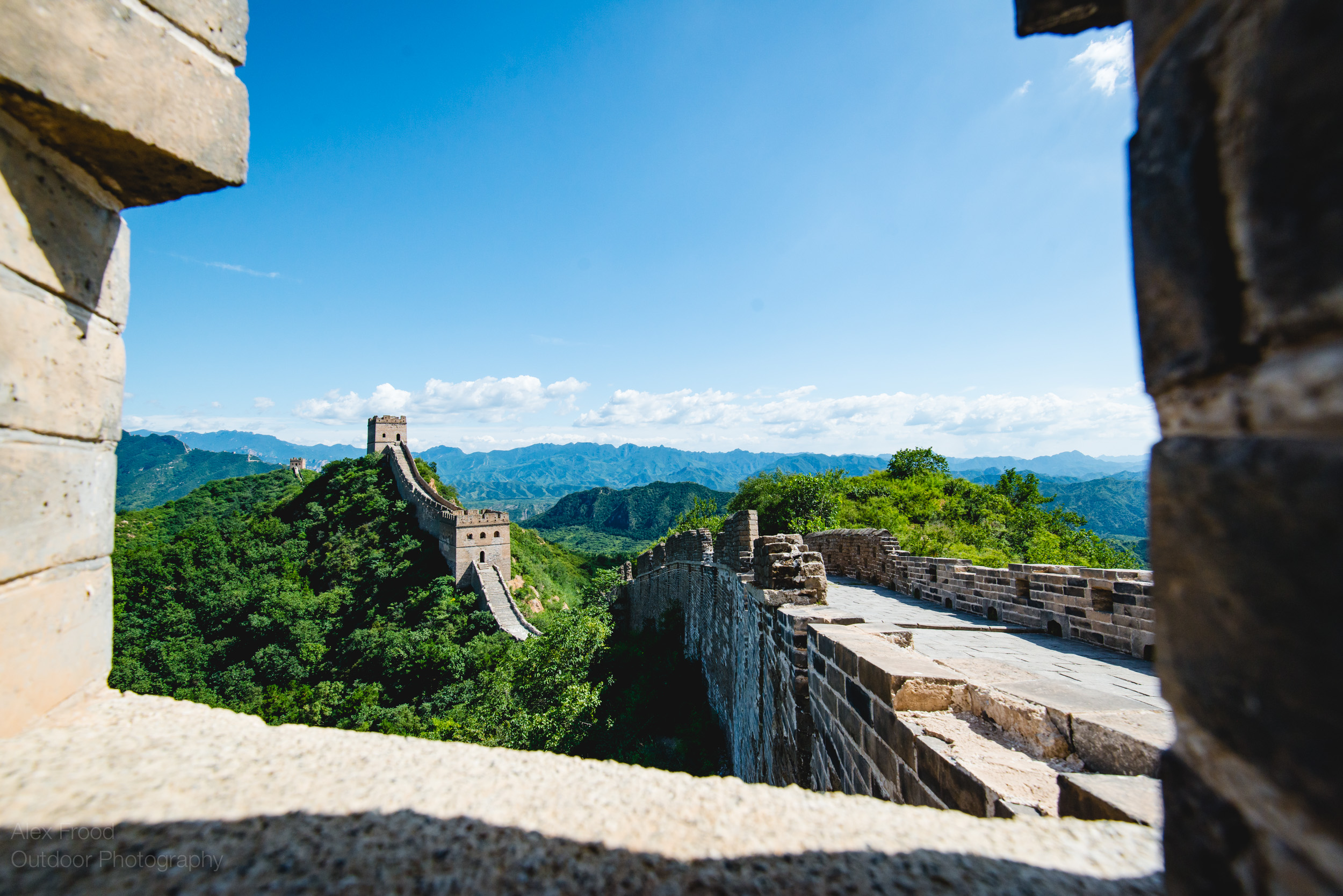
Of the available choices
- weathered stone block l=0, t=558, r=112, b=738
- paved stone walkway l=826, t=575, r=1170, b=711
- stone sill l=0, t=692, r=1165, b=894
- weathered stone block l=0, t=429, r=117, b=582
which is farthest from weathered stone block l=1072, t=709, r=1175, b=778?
weathered stone block l=0, t=429, r=117, b=582

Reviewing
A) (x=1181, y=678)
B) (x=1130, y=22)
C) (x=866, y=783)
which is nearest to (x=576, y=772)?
(x=1181, y=678)

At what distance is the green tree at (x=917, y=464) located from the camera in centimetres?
3906

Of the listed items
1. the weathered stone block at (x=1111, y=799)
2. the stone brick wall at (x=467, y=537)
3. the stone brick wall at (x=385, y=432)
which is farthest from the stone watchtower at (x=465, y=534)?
the weathered stone block at (x=1111, y=799)

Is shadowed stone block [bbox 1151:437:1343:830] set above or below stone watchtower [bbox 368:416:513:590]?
above

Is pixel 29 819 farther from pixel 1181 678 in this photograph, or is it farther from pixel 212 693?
pixel 212 693

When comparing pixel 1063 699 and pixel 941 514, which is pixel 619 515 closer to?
pixel 941 514

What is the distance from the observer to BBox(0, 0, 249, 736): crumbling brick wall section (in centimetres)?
154

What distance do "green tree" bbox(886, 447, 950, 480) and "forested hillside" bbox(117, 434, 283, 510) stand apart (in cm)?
12539

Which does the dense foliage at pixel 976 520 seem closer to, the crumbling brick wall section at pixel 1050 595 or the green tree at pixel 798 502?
the green tree at pixel 798 502

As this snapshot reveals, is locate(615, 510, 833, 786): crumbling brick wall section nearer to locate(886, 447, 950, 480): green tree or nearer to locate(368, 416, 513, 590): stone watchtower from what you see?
locate(368, 416, 513, 590): stone watchtower

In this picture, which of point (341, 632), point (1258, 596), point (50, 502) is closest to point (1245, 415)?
point (1258, 596)

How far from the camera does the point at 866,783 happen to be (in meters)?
3.45

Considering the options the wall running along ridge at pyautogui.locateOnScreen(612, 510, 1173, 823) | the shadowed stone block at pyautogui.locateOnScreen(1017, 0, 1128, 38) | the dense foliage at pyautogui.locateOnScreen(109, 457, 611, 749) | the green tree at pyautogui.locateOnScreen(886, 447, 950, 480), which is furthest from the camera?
the green tree at pyautogui.locateOnScreen(886, 447, 950, 480)

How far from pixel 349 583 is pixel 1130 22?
139 feet
